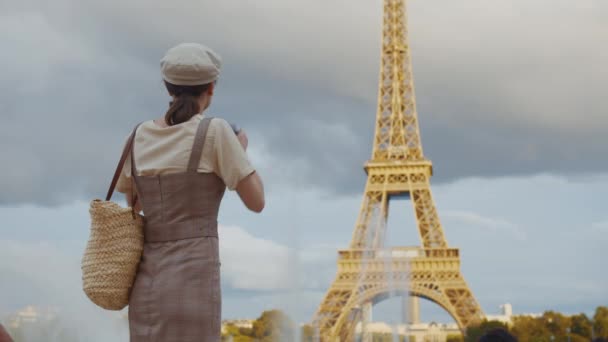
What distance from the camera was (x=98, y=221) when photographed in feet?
11.6

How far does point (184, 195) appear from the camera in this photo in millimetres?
3523

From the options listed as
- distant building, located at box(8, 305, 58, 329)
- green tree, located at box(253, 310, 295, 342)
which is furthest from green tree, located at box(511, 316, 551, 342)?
distant building, located at box(8, 305, 58, 329)

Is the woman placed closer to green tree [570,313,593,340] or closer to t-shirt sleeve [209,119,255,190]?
t-shirt sleeve [209,119,255,190]

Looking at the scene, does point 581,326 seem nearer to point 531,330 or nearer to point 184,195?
point 531,330

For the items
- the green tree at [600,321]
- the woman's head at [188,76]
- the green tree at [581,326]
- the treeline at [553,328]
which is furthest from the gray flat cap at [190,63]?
the green tree at [581,326]

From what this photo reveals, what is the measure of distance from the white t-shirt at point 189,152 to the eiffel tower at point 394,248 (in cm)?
4608

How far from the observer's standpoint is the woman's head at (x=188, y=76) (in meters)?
3.61

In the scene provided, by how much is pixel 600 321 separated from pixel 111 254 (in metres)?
63.4

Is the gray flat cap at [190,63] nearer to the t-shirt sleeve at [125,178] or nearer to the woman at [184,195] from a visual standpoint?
the woman at [184,195]

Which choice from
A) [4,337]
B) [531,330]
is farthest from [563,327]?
[4,337]

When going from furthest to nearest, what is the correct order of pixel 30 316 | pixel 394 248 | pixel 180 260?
pixel 394 248 → pixel 30 316 → pixel 180 260

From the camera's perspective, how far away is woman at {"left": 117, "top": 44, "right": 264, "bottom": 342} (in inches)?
134

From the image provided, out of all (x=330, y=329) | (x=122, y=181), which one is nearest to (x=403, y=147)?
(x=330, y=329)

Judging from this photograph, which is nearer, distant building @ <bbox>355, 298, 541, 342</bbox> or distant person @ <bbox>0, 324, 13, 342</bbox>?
distant person @ <bbox>0, 324, 13, 342</bbox>
